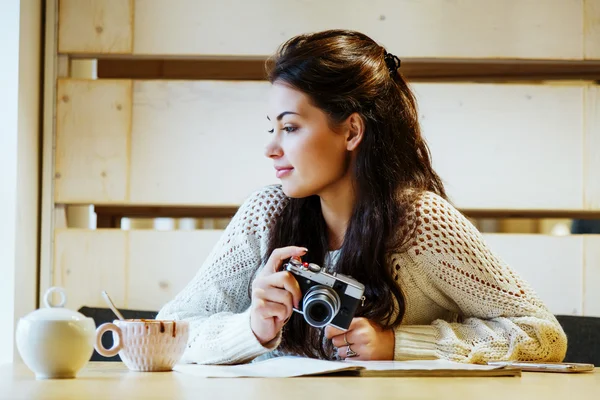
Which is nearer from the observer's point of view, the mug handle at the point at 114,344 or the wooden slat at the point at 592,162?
Answer: the mug handle at the point at 114,344

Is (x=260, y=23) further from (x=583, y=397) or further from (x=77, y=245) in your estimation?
(x=583, y=397)

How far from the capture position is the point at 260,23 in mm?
2430

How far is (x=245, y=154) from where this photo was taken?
241cm

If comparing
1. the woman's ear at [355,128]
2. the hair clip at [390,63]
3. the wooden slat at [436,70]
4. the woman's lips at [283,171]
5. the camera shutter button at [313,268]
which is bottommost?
the camera shutter button at [313,268]

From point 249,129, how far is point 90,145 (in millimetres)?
438

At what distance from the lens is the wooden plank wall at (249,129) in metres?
2.40

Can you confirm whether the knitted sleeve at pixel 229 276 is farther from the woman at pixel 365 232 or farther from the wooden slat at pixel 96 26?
the wooden slat at pixel 96 26

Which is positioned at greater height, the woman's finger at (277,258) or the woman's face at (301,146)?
the woman's face at (301,146)

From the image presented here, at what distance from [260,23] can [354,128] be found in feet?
2.59

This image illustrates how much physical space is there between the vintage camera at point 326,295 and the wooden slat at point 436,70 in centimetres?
123

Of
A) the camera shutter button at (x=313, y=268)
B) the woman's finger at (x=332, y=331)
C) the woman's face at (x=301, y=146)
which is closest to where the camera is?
the camera shutter button at (x=313, y=268)

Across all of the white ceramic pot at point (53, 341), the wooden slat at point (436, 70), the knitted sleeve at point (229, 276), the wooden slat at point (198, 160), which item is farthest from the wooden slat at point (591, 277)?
the white ceramic pot at point (53, 341)

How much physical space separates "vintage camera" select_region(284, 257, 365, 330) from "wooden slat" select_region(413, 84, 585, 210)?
1.13m

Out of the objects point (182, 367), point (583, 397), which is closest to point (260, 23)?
point (182, 367)
